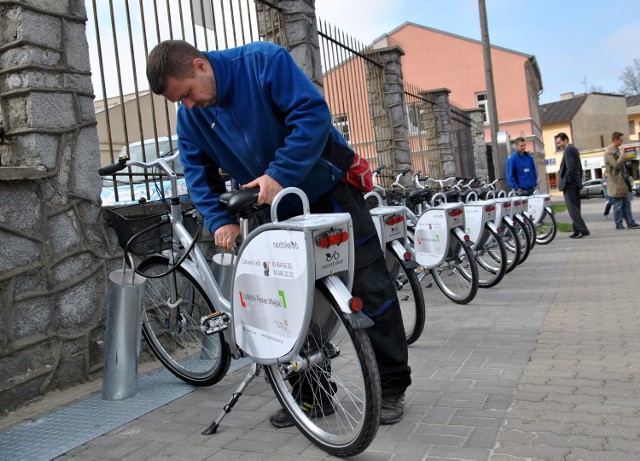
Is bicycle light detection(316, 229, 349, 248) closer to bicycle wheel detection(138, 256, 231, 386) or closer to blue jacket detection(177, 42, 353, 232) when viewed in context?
blue jacket detection(177, 42, 353, 232)

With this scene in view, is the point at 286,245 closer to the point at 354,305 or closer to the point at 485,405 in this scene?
the point at 354,305

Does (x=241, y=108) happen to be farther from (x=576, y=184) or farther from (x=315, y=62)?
(x=576, y=184)

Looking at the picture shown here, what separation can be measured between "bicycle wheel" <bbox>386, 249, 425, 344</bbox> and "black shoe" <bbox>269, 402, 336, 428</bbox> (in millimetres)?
1543

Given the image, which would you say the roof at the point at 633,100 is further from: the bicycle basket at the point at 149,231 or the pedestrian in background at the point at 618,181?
the bicycle basket at the point at 149,231

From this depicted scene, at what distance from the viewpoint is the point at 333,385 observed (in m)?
3.21

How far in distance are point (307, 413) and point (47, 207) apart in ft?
7.25

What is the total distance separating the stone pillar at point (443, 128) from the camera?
1546cm

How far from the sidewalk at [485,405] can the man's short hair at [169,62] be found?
1719 mm

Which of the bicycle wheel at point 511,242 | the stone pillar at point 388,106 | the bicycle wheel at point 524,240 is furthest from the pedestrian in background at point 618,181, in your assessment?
the bicycle wheel at point 511,242

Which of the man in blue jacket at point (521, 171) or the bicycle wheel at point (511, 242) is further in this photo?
the man in blue jacket at point (521, 171)

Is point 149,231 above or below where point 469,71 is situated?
below

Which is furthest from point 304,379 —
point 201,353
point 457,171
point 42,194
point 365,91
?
point 457,171

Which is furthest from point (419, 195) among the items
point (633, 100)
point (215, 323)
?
point (633, 100)

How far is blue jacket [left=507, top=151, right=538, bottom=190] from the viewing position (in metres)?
12.4
